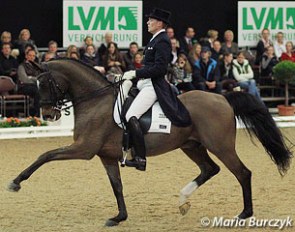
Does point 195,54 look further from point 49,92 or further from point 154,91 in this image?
point 49,92

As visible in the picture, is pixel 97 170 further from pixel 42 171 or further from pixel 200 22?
pixel 200 22

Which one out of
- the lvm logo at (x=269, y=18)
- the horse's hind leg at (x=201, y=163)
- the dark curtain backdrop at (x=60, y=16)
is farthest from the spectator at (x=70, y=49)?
the horse's hind leg at (x=201, y=163)

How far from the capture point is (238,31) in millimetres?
16859

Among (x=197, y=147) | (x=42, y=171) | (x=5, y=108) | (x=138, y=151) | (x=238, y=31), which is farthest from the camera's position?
(x=238, y=31)

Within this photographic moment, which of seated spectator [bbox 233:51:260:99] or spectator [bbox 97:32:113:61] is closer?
spectator [bbox 97:32:113:61]

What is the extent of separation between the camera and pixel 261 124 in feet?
27.3

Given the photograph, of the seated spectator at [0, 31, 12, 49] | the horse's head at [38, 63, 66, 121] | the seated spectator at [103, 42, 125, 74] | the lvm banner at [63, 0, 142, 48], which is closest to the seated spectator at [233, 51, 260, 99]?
the lvm banner at [63, 0, 142, 48]

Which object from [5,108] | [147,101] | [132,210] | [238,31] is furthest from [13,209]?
[238,31]

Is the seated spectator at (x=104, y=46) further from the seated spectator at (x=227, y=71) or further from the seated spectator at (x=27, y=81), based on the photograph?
the seated spectator at (x=227, y=71)

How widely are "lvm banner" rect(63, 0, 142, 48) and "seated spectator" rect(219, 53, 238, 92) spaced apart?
4.99ft

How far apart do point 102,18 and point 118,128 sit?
321 inches

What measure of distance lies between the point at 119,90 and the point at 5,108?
6998 millimetres

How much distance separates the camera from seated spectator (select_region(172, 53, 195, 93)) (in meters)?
15.2

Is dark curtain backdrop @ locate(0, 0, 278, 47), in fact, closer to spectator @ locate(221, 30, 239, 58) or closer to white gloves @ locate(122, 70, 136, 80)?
spectator @ locate(221, 30, 239, 58)
